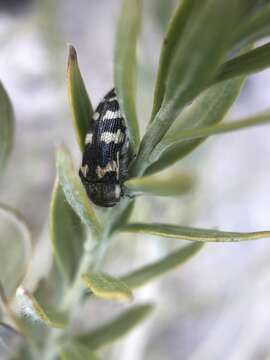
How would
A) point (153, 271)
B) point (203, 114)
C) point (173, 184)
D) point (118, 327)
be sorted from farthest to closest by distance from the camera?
point (118, 327) → point (153, 271) → point (203, 114) → point (173, 184)

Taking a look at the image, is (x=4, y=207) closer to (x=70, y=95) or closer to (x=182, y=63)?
(x=70, y=95)

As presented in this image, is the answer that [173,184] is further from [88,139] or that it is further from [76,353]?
[76,353]

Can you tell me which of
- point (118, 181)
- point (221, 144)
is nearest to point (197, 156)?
point (221, 144)

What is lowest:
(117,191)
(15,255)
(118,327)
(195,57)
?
(118,327)

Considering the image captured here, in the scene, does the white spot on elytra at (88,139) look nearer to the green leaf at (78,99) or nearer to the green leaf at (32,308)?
the green leaf at (78,99)

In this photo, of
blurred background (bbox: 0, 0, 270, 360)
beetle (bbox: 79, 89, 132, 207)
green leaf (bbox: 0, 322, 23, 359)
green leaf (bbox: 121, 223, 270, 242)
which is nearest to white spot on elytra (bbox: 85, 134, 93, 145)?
beetle (bbox: 79, 89, 132, 207)

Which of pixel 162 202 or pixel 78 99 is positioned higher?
pixel 78 99

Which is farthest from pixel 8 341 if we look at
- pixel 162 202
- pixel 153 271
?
pixel 162 202
